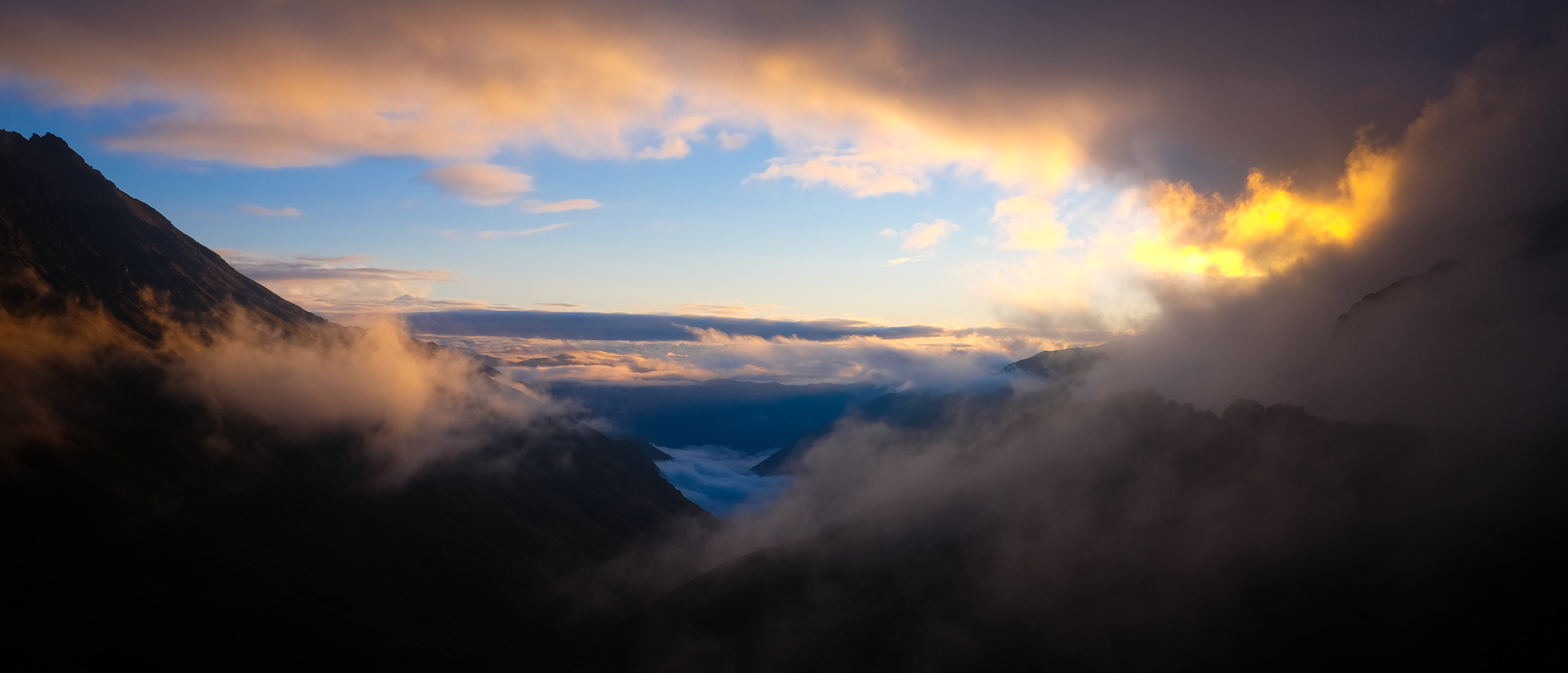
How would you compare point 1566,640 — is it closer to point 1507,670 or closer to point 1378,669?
point 1507,670

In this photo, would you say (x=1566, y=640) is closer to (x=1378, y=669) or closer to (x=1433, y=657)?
(x=1433, y=657)

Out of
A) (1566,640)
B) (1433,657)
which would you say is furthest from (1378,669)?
(1566,640)

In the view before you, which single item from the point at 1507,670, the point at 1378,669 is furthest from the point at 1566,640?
the point at 1378,669
